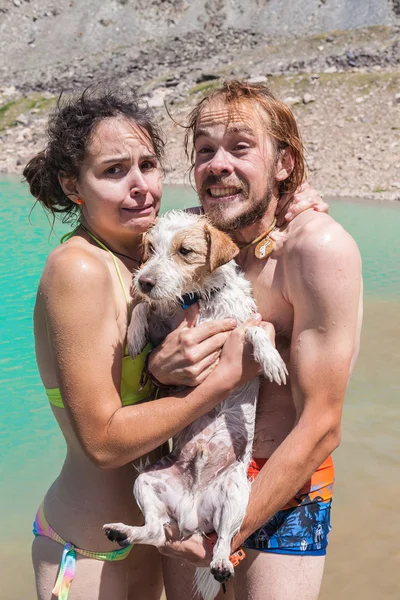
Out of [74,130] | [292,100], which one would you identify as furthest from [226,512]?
[292,100]

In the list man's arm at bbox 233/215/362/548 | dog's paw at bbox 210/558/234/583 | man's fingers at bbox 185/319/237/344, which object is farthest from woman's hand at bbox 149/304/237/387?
dog's paw at bbox 210/558/234/583

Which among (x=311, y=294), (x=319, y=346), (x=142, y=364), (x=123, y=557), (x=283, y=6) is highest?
(x=283, y=6)

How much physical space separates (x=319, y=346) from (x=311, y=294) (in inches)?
10.9

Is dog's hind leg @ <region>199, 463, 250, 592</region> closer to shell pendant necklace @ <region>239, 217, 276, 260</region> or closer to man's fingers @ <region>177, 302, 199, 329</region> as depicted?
man's fingers @ <region>177, 302, 199, 329</region>

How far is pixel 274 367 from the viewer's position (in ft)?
11.9

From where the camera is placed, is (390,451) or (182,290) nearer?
(182,290)

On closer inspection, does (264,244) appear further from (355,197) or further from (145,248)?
(355,197)

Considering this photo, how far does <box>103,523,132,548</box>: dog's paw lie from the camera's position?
11.2 ft

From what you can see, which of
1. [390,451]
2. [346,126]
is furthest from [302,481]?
[346,126]

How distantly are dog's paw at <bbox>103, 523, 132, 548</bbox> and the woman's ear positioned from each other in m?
1.88

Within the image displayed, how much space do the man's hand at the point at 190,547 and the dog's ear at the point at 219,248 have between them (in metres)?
1.58

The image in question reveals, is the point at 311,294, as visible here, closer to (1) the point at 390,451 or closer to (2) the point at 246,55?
(1) the point at 390,451

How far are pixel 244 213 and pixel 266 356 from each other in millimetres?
933

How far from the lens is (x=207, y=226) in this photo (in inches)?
162
